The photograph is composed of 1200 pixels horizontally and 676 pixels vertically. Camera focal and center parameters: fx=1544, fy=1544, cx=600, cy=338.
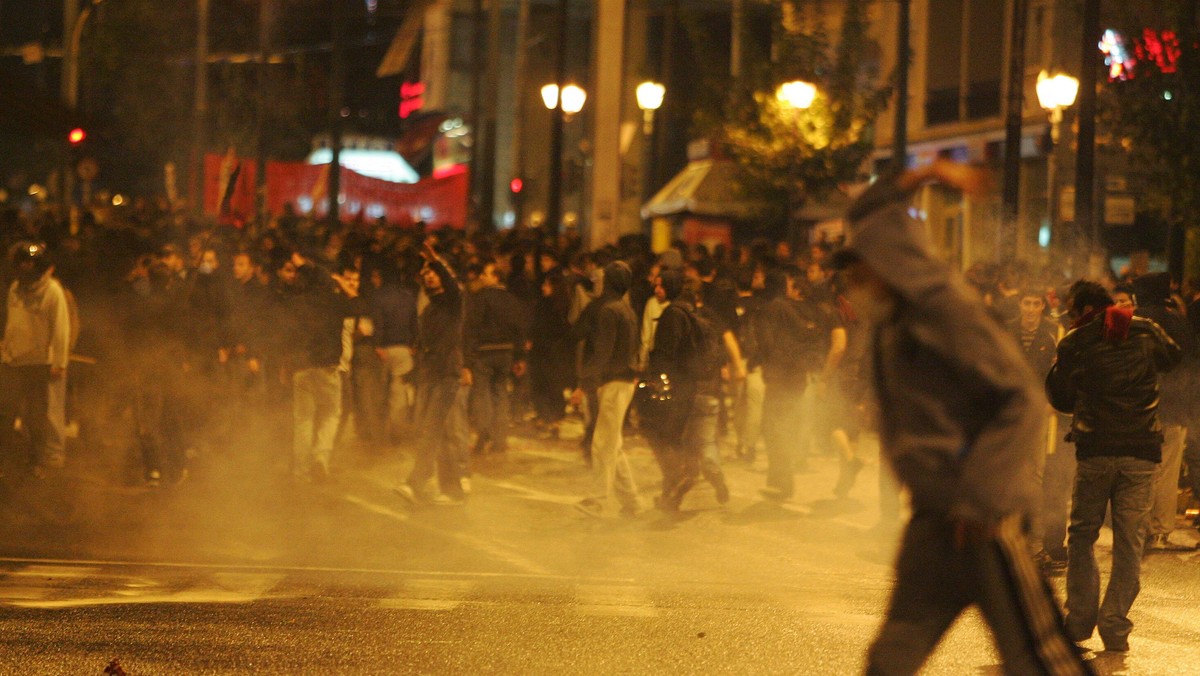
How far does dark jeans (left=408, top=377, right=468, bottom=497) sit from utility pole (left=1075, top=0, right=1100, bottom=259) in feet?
25.7

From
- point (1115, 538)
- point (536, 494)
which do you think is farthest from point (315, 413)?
point (1115, 538)

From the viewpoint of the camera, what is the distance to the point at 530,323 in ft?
52.2

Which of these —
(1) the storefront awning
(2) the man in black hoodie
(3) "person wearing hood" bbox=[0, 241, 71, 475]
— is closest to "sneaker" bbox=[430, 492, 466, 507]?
(2) the man in black hoodie

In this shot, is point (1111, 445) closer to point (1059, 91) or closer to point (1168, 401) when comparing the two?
point (1168, 401)

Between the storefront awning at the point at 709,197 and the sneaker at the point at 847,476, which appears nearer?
the sneaker at the point at 847,476

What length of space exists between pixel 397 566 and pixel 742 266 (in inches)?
246

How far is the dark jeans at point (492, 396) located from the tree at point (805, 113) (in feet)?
37.1

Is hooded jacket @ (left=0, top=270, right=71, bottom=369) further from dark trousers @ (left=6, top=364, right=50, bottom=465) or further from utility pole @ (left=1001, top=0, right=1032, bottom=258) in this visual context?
utility pole @ (left=1001, top=0, right=1032, bottom=258)

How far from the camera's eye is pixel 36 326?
478 inches

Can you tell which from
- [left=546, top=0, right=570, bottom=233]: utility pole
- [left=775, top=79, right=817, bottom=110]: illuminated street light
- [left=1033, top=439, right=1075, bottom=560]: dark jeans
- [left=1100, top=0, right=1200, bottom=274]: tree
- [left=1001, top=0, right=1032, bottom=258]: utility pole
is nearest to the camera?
[left=1033, top=439, right=1075, bottom=560]: dark jeans

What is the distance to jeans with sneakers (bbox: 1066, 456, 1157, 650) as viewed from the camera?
7062mm

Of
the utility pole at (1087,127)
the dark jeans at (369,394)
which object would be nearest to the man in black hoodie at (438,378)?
the dark jeans at (369,394)

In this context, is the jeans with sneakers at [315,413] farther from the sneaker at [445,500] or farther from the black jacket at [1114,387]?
the black jacket at [1114,387]

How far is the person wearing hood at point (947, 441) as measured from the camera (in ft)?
14.1
